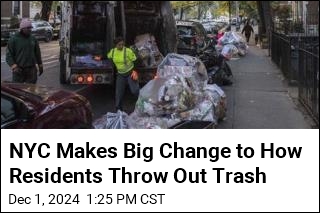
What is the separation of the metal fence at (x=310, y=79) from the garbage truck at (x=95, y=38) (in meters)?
2.98

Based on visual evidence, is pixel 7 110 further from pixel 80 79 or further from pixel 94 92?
pixel 94 92

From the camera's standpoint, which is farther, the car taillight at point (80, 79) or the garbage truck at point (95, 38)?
the garbage truck at point (95, 38)

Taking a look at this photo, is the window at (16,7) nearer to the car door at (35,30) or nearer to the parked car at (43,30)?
the parked car at (43,30)

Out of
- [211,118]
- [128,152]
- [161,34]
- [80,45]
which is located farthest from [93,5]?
[128,152]

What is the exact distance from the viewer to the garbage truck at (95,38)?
11.0 meters

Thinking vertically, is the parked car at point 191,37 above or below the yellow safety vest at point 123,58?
above

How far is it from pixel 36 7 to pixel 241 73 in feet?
114

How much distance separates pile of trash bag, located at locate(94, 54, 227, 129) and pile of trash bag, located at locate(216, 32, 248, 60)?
13.7 metres

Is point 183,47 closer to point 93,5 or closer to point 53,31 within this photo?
point 53,31

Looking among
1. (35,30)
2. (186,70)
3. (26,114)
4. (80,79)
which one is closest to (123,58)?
(186,70)

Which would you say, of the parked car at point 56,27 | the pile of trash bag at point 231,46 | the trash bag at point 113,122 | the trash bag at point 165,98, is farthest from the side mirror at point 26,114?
the pile of trash bag at point 231,46

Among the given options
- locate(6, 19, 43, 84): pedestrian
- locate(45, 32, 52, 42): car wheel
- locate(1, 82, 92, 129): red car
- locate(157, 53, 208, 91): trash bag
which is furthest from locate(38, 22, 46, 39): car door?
locate(1, 82, 92, 129): red car

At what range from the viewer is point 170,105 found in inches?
323

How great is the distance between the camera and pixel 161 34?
12.3m
